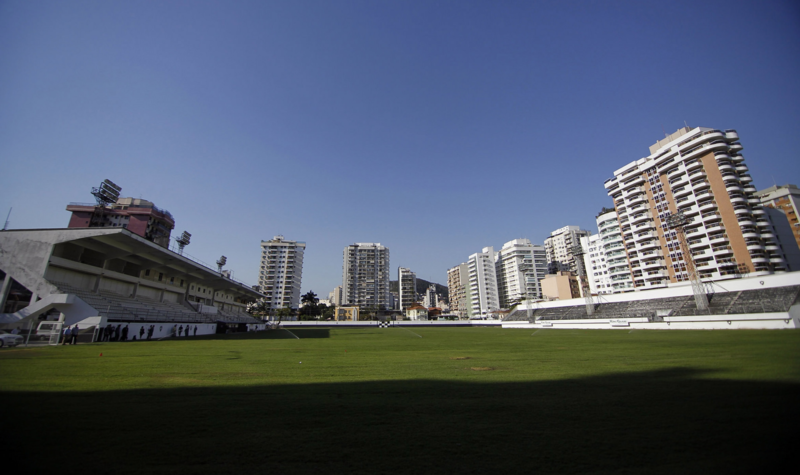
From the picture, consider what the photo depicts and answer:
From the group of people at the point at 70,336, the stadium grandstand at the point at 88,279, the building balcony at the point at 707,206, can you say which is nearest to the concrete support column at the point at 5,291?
the stadium grandstand at the point at 88,279

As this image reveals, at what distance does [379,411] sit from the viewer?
552 centimetres

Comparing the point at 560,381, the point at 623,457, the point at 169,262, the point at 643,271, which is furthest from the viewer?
the point at 643,271

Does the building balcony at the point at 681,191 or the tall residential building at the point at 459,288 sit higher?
the building balcony at the point at 681,191

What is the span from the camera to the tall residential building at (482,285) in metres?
119

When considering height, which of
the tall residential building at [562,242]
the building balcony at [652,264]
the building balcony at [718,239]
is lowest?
the building balcony at [652,264]

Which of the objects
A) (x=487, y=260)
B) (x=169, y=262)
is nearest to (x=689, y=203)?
(x=487, y=260)

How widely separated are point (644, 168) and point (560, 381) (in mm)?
80456

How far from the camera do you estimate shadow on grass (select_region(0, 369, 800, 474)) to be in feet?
11.3

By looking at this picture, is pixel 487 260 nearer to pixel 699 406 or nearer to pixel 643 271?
pixel 643 271

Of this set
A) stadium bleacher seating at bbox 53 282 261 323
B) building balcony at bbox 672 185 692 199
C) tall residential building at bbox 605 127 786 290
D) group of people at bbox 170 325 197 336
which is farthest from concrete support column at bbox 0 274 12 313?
building balcony at bbox 672 185 692 199

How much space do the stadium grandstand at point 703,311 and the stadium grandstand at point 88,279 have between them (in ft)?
172

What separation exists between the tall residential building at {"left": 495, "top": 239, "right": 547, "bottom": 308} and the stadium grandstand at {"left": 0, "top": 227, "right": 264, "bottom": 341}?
102m

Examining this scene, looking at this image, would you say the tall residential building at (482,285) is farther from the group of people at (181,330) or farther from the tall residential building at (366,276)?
the group of people at (181,330)

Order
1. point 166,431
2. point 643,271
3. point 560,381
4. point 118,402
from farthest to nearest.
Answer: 1. point 643,271
2. point 560,381
3. point 118,402
4. point 166,431
